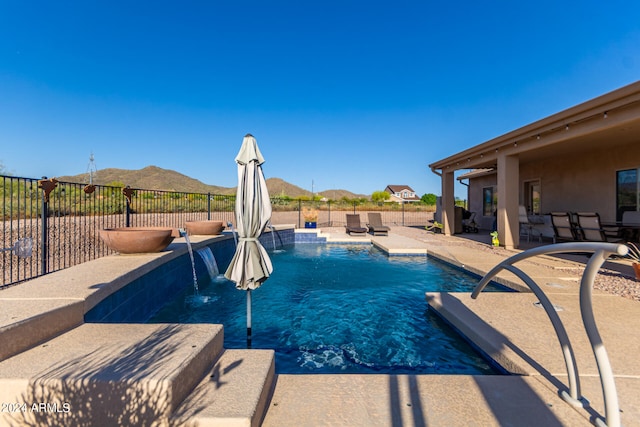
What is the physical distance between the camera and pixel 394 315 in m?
4.06

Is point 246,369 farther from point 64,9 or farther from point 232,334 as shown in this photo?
point 64,9

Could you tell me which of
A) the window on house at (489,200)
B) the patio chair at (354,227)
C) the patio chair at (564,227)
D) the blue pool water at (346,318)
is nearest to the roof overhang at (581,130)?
the patio chair at (564,227)

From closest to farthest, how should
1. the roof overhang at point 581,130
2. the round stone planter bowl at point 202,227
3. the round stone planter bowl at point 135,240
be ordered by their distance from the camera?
the round stone planter bowl at point 135,240 < the roof overhang at point 581,130 < the round stone planter bowl at point 202,227

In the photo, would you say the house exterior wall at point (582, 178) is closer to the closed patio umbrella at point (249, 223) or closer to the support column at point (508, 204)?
the support column at point (508, 204)

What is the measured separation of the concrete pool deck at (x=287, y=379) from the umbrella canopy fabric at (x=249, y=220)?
0.70 m

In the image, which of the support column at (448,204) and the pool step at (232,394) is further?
the support column at (448,204)

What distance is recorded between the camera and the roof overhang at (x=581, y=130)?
530 cm

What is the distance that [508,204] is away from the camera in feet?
27.9

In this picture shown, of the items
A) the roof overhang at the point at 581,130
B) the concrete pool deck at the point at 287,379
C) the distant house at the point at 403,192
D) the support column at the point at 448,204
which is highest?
the distant house at the point at 403,192

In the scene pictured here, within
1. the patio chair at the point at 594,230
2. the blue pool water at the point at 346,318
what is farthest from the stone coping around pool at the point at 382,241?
the patio chair at the point at 594,230

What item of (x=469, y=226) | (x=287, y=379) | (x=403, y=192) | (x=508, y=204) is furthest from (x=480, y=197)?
(x=403, y=192)

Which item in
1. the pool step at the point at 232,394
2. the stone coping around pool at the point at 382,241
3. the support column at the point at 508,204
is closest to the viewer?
the pool step at the point at 232,394

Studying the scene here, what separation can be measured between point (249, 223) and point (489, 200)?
15.2 metres

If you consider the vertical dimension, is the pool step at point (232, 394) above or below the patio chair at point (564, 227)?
below
